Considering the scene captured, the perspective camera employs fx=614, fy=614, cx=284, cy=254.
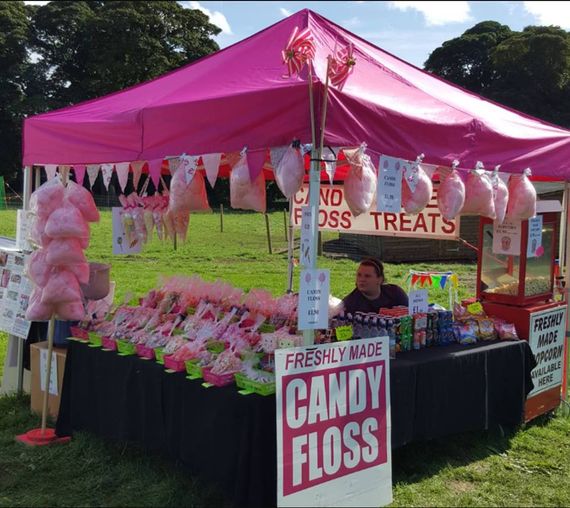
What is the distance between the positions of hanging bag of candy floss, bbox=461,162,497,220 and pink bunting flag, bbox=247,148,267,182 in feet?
4.36

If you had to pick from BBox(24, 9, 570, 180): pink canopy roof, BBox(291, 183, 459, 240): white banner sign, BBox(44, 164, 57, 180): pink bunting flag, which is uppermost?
BBox(24, 9, 570, 180): pink canopy roof

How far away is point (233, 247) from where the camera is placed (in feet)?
50.9

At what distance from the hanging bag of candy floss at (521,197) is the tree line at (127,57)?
33.6m

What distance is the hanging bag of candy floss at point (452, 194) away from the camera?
346cm

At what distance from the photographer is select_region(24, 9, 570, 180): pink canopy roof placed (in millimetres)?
2986

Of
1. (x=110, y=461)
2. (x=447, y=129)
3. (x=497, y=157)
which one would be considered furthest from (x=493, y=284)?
(x=110, y=461)

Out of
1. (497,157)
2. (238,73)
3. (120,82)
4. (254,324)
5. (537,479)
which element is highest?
(120,82)

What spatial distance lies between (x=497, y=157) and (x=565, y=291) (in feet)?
5.83

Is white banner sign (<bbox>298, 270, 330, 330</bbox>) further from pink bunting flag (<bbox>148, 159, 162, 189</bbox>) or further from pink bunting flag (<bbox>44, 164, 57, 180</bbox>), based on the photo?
pink bunting flag (<bbox>44, 164, 57, 180</bbox>)

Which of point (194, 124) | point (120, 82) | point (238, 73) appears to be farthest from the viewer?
point (120, 82)

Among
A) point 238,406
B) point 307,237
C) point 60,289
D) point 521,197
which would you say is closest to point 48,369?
point 60,289

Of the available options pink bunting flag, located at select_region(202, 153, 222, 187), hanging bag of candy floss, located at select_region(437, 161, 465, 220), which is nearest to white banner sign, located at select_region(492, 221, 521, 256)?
hanging bag of candy floss, located at select_region(437, 161, 465, 220)

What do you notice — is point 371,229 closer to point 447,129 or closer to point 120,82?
point 447,129

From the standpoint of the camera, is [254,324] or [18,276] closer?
[254,324]
